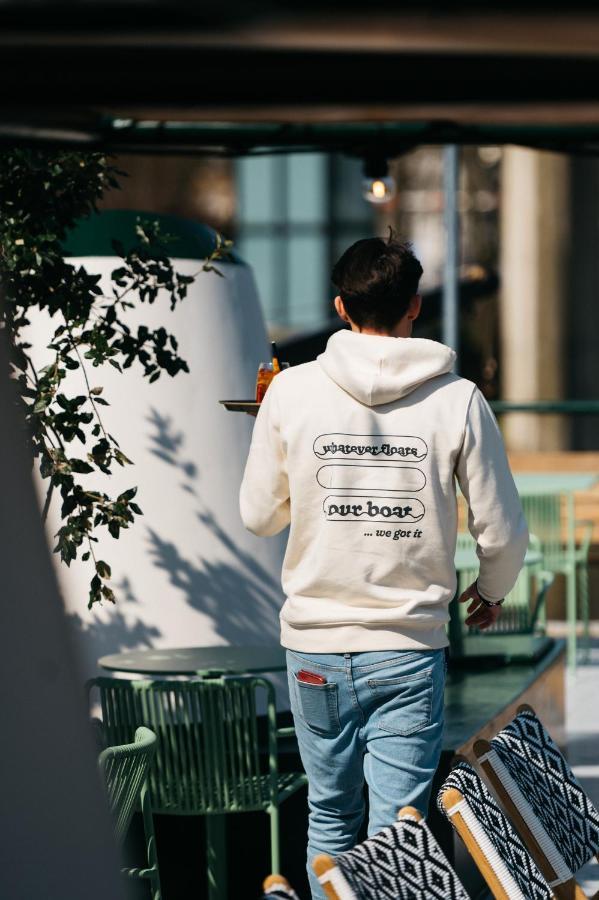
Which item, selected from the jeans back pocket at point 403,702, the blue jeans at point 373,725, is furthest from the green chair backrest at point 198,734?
the jeans back pocket at point 403,702

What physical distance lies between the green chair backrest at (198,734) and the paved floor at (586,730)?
1.68 metres

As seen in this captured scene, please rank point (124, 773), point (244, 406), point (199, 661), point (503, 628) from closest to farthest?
point (124, 773) → point (244, 406) → point (199, 661) → point (503, 628)

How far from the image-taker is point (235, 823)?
4.94 metres

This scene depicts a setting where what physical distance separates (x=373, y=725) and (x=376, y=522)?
17.1 inches

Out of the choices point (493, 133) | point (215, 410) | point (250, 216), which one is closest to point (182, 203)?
point (250, 216)

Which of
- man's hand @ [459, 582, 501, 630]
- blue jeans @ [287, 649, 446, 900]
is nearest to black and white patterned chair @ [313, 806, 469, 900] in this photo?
blue jeans @ [287, 649, 446, 900]

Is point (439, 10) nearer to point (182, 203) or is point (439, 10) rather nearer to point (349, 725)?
point (349, 725)

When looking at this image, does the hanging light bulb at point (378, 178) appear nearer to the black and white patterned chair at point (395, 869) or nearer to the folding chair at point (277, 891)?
the black and white patterned chair at point (395, 869)

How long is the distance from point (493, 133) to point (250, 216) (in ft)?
65.4

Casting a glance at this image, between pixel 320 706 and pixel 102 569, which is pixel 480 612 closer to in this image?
pixel 320 706

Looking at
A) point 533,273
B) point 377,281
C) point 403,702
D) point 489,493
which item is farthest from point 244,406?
point 533,273

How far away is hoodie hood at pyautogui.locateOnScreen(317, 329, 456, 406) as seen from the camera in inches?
129

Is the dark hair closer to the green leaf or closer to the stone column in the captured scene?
the green leaf

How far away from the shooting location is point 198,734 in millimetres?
4488
